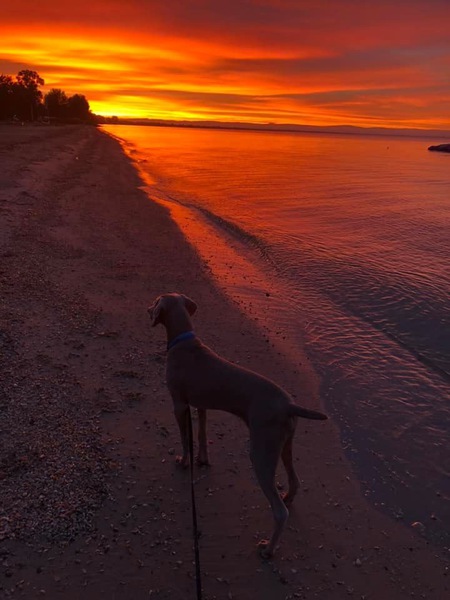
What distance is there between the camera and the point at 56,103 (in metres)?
152

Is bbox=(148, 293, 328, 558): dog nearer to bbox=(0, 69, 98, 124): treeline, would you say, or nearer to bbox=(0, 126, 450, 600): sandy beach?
bbox=(0, 126, 450, 600): sandy beach

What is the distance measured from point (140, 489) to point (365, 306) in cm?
826

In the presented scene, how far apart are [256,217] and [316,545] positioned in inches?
772

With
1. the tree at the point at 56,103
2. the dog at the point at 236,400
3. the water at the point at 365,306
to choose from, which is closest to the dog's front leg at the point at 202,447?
the dog at the point at 236,400

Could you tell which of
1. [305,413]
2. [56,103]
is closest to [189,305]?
[305,413]

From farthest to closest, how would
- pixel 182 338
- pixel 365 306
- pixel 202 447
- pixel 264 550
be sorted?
pixel 365 306 < pixel 202 447 < pixel 182 338 < pixel 264 550

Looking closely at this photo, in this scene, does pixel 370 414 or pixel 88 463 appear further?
pixel 370 414

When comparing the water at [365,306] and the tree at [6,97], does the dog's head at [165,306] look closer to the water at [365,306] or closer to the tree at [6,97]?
the water at [365,306]

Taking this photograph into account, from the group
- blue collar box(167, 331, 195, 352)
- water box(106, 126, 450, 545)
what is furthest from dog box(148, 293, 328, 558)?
water box(106, 126, 450, 545)

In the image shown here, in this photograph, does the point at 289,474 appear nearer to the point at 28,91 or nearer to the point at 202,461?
the point at 202,461

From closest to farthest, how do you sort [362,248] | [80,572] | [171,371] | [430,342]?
[80,572], [171,371], [430,342], [362,248]

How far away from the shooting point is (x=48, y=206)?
17.1 metres

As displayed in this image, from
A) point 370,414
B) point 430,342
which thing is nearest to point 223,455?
point 370,414

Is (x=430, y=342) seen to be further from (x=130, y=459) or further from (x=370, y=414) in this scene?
(x=130, y=459)
